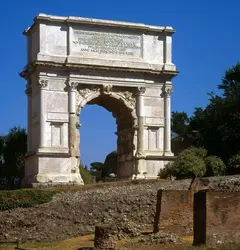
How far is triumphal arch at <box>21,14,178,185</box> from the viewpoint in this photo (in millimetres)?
42344

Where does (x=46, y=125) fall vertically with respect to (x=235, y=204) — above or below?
above

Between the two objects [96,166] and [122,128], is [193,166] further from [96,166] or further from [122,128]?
[96,166]

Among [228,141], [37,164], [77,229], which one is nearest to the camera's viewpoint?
[77,229]

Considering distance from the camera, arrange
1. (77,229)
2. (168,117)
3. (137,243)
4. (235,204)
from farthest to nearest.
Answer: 1. (168,117)
2. (77,229)
3. (137,243)
4. (235,204)

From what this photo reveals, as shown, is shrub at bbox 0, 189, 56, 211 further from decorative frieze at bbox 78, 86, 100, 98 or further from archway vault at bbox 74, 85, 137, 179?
decorative frieze at bbox 78, 86, 100, 98

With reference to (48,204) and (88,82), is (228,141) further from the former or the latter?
(48,204)

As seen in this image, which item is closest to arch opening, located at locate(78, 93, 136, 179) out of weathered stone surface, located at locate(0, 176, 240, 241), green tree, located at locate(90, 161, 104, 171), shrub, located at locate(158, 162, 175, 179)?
shrub, located at locate(158, 162, 175, 179)

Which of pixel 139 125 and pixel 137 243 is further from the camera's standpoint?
pixel 139 125

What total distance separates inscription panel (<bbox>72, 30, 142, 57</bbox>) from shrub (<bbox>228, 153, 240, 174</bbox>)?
27.0 ft

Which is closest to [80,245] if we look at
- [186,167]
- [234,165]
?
[186,167]

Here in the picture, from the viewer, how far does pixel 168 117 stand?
147 ft

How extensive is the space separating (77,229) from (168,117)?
721 inches

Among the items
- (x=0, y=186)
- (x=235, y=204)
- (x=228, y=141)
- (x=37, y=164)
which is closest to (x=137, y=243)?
(x=235, y=204)

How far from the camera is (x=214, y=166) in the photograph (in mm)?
42375
